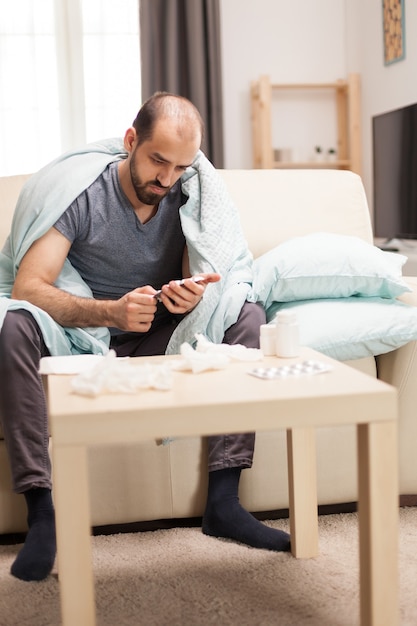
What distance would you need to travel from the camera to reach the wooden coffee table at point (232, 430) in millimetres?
958

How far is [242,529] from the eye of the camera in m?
1.47

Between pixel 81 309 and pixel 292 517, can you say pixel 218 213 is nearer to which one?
pixel 81 309

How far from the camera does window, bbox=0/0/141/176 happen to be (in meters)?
4.08

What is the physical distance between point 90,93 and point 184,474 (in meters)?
3.06

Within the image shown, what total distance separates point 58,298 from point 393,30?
8.92 feet

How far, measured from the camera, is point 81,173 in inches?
69.4

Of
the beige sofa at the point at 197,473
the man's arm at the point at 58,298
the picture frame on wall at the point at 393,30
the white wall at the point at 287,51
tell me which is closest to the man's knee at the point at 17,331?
the man's arm at the point at 58,298

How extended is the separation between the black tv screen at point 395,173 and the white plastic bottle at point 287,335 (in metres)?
2.11

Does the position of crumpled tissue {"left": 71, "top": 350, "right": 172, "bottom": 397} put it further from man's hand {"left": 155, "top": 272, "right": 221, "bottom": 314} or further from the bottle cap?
man's hand {"left": 155, "top": 272, "right": 221, "bottom": 314}

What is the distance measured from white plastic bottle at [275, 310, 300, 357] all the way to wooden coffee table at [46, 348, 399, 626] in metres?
0.25

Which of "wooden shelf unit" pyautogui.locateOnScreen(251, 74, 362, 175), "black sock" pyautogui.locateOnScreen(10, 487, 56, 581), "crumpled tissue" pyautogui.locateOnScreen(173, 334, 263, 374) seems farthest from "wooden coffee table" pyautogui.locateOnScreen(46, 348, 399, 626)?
"wooden shelf unit" pyautogui.locateOnScreen(251, 74, 362, 175)

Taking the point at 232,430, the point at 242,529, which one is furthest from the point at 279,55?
the point at 232,430

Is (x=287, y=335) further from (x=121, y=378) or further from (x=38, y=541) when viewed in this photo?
(x=38, y=541)

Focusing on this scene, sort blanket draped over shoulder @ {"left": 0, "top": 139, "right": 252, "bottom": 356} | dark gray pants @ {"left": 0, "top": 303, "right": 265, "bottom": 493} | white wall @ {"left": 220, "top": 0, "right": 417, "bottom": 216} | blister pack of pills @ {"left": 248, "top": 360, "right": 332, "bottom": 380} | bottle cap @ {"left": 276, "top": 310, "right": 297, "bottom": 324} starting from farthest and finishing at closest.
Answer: white wall @ {"left": 220, "top": 0, "right": 417, "bottom": 216}, blanket draped over shoulder @ {"left": 0, "top": 139, "right": 252, "bottom": 356}, dark gray pants @ {"left": 0, "top": 303, "right": 265, "bottom": 493}, bottle cap @ {"left": 276, "top": 310, "right": 297, "bottom": 324}, blister pack of pills @ {"left": 248, "top": 360, "right": 332, "bottom": 380}
